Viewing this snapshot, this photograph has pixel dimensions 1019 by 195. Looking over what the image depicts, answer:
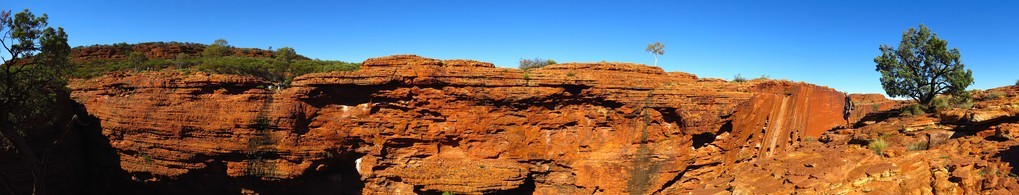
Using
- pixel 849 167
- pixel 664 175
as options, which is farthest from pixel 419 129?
pixel 849 167

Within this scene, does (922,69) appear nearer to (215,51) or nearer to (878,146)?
(878,146)

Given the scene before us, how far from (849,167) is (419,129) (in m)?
12.2

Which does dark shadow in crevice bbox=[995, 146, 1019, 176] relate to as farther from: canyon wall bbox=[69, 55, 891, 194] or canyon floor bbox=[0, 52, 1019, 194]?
canyon wall bbox=[69, 55, 891, 194]

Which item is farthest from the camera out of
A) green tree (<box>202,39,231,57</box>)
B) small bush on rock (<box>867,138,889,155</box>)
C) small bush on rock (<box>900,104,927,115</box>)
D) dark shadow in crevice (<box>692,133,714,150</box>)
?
green tree (<box>202,39,231,57</box>)

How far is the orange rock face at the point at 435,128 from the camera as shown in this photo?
13.6 m

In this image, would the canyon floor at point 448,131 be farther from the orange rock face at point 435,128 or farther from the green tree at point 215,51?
the green tree at point 215,51

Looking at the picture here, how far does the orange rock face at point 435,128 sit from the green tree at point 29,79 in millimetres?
2110

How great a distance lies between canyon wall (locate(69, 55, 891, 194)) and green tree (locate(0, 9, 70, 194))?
210 cm

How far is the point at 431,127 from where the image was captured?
1402 centimetres

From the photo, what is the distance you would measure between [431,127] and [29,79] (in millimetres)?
10239

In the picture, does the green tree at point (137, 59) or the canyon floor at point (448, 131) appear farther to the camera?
the green tree at point (137, 59)

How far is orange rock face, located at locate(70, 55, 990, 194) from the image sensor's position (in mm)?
13570

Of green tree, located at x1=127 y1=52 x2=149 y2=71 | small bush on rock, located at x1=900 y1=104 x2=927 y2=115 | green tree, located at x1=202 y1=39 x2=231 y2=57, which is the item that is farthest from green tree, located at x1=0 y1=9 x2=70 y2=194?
small bush on rock, located at x1=900 y1=104 x2=927 y2=115

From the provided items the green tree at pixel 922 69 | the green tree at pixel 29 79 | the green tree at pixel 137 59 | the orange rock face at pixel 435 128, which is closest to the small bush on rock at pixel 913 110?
the green tree at pixel 922 69
